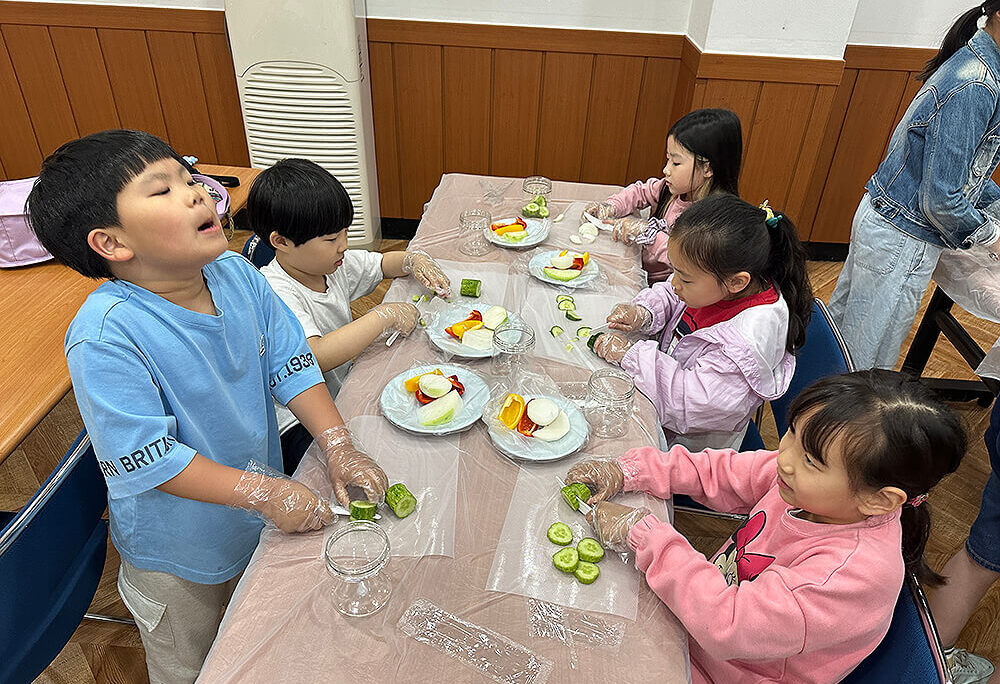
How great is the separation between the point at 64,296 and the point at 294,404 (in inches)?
37.4

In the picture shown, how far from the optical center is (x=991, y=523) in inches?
60.4

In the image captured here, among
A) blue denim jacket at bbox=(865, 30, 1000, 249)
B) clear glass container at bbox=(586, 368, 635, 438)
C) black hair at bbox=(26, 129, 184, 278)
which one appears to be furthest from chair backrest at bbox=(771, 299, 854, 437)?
black hair at bbox=(26, 129, 184, 278)

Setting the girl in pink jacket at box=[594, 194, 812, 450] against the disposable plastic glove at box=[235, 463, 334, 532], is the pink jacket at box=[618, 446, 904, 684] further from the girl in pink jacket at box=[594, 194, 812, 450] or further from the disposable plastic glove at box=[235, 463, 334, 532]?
the disposable plastic glove at box=[235, 463, 334, 532]

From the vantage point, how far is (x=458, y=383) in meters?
1.34

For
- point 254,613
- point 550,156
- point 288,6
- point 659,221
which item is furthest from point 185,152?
point 254,613

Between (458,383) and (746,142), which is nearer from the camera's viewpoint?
(458,383)

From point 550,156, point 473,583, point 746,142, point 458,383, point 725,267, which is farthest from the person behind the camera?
point 550,156

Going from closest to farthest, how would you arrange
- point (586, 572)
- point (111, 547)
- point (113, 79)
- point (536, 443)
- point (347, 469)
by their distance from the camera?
point (586, 572) → point (347, 469) → point (536, 443) → point (111, 547) → point (113, 79)

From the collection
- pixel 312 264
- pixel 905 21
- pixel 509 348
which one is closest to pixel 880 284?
pixel 509 348

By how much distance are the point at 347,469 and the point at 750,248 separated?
3.22ft

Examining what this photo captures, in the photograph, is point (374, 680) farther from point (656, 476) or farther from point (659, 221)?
point (659, 221)

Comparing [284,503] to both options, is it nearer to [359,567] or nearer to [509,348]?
[359,567]

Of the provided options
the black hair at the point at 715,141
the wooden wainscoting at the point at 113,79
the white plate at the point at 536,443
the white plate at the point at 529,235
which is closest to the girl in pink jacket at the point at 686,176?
the black hair at the point at 715,141

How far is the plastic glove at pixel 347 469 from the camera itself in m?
1.09
